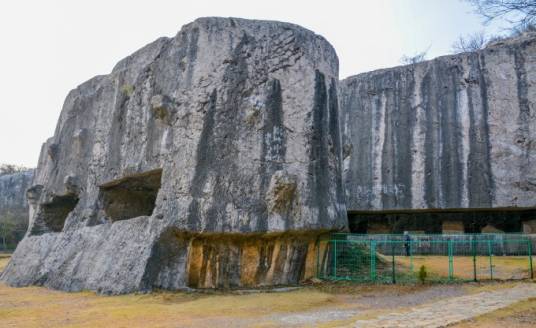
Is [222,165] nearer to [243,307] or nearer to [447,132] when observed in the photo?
[243,307]

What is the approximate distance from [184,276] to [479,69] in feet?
37.1

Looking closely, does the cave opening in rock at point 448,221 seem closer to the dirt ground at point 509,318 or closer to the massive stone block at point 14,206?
the dirt ground at point 509,318

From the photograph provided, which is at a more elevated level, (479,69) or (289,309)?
(479,69)

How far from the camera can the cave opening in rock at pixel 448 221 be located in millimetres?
16656

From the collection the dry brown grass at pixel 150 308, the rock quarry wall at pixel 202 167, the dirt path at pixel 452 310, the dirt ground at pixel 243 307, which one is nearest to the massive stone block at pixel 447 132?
the rock quarry wall at pixel 202 167

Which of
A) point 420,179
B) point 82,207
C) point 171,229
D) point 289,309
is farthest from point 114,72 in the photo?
point 420,179

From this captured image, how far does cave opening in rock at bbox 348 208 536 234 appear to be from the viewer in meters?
16.7

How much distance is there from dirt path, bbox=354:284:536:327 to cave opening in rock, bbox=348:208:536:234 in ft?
28.0

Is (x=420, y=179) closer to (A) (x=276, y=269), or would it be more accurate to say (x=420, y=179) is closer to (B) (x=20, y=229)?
(A) (x=276, y=269)

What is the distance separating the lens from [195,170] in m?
9.27

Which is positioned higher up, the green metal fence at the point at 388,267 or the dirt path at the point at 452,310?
the green metal fence at the point at 388,267

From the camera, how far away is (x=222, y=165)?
30.6 ft

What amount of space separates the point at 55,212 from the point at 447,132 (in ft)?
37.4

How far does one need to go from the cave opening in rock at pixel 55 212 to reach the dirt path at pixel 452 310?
1037 cm
